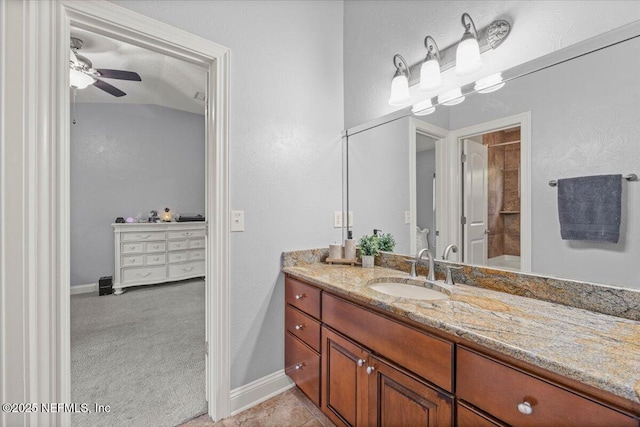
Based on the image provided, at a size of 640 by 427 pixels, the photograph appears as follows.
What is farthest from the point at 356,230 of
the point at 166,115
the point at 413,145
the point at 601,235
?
the point at 166,115

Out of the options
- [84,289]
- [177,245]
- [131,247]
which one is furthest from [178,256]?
[84,289]

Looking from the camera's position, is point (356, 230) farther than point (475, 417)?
Yes

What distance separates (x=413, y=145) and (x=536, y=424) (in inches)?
53.9

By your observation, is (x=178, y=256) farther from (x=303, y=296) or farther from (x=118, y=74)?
(x=303, y=296)

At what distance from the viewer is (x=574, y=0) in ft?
3.58

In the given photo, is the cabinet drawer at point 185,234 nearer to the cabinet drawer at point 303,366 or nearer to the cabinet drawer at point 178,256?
the cabinet drawer at point 178,256

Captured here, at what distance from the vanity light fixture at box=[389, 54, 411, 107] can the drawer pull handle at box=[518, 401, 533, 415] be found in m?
1.53

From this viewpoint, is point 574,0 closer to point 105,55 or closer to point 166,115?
point 105,55

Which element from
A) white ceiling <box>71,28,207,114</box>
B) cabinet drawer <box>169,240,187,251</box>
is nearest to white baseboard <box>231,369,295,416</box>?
white ceiling <box>71,28,207,114</box>

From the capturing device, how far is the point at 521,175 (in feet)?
4.01

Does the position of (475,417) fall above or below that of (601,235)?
below

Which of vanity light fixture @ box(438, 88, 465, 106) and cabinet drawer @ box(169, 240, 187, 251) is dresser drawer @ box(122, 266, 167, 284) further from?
vanity light fixture @ box(438, 88, 465, 106)

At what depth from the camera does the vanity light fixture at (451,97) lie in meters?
1.42

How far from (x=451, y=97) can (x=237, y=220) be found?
4.44 ft
